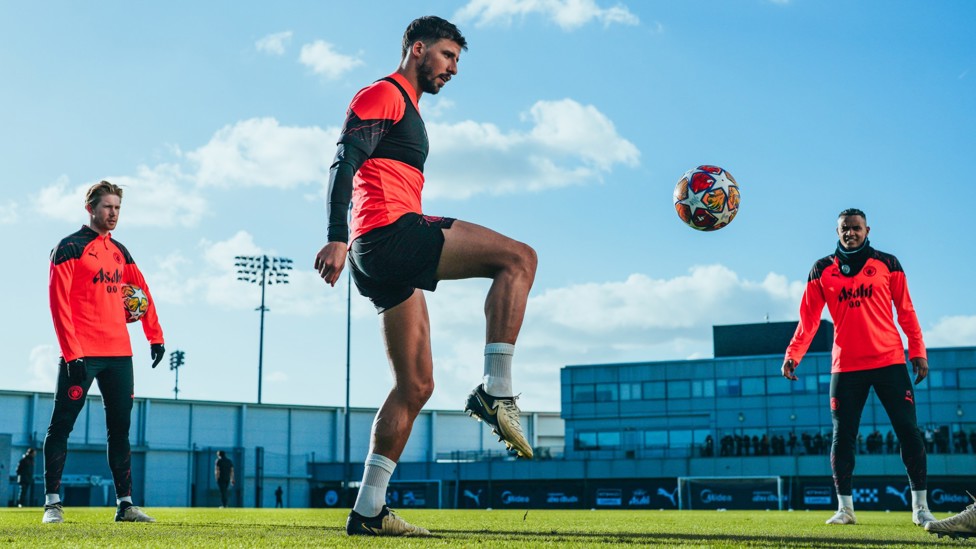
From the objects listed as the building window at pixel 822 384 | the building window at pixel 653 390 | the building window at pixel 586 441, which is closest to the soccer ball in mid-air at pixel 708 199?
the building window at pixel 822 384

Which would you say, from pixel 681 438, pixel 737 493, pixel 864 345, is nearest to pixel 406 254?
A: pixel 864 345

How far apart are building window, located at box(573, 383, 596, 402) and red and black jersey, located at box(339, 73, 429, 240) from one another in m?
67.7

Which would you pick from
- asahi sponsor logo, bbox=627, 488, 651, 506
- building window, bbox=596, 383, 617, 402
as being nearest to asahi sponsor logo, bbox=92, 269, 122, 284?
asahi sponsor logo, bbox=627, 488, 651, 506

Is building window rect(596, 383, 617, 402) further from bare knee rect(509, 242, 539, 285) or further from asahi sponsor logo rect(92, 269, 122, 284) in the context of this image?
bare knee rect(509, 242, 539, 285)

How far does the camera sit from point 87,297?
7840 millimetres

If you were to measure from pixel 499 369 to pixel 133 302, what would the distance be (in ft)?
14.3

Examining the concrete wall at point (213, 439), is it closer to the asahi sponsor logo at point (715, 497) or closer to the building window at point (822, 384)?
the building window at point (822, 384)

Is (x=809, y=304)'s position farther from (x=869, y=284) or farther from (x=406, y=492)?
(x=406, y=492)

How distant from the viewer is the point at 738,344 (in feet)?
240

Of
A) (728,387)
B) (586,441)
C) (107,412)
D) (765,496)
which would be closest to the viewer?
(107,412)

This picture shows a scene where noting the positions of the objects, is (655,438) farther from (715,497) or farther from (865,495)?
(715,497)

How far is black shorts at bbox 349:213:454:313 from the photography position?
5062mm

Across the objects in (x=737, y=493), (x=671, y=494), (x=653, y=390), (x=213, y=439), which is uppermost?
(x=653, y=390)

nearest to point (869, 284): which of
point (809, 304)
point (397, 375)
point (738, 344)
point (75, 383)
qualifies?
point (809, 304)
